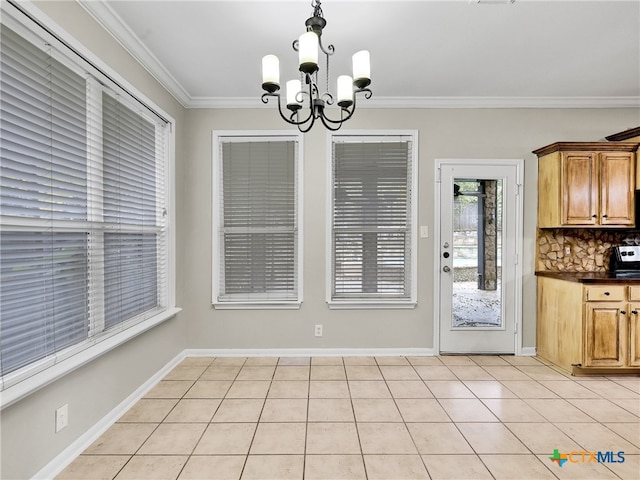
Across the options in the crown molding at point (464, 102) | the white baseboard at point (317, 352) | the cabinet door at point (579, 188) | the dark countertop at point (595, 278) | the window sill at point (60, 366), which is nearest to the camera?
the window sill at point (60, 366)

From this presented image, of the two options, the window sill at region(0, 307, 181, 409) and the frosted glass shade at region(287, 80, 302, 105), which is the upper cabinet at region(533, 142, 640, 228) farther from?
the window sill at region(0, 307, 181, 409)

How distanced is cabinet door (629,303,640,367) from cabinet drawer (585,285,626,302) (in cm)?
15

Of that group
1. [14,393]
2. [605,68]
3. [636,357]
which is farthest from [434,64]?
[14,393]

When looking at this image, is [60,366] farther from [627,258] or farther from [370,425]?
[627,258]

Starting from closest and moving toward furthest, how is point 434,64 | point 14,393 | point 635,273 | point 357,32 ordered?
1. point 14,393
2. point 357,32
3. point 434,64
4. point 635,273

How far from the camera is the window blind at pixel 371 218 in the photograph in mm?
3674

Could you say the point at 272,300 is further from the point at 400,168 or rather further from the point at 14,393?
the point at 14,393

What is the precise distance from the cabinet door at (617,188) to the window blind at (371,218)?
5.94 ft

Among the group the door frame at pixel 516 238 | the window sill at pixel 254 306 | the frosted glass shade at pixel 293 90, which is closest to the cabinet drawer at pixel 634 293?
the door frame at pixel 516 238

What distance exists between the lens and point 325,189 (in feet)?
12.1

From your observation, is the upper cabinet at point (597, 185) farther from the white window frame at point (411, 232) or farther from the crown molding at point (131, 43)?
the crown molding at point (131, 43)

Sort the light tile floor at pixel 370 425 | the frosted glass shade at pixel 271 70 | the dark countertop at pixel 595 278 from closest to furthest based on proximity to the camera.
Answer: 1. the frosted glass shade at pixel 271 70
2. the light tile floor at pixel 370 425
3. the dark countertop at pixel 595 278

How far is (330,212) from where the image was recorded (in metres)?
3.68

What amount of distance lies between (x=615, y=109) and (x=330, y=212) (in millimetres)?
3170
